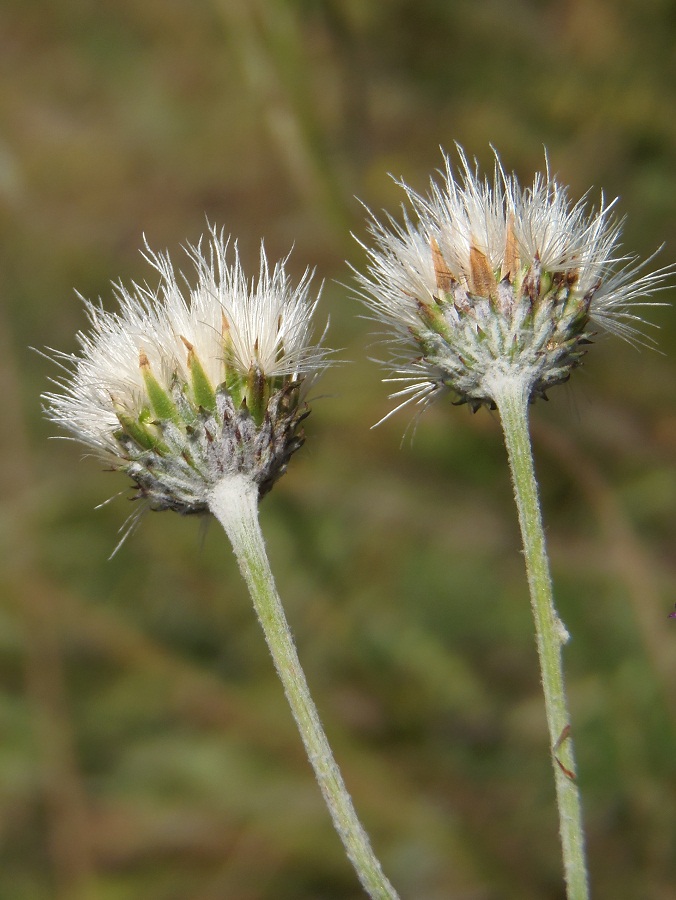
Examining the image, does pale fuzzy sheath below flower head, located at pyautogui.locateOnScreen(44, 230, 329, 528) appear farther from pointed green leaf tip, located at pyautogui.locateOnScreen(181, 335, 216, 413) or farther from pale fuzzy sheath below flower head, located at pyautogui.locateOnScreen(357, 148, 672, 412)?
pale fuzzy sheath below flower head, located at pyautogui.locateOnScreen(357, 148, 672, 412)

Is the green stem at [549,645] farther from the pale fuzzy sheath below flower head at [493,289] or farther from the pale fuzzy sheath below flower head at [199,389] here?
the pale fuzzy sheath below flower head at [199,389]

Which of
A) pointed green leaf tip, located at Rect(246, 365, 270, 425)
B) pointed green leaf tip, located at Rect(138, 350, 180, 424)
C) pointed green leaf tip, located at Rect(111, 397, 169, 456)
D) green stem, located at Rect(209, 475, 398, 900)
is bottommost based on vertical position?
green stem, located at Rect(209, 475, 398, 900)

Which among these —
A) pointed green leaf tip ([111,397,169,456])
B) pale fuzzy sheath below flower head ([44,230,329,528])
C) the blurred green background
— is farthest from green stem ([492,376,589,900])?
the blurred green background

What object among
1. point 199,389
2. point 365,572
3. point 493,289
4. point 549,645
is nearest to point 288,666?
point 549,645

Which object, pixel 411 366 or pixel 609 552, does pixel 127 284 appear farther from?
pixel 411 366

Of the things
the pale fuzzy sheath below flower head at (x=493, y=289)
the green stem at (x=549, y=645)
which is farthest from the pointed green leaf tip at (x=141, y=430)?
the green stem at (x=549, y=645)

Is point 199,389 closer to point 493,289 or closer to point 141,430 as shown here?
point 141,430
